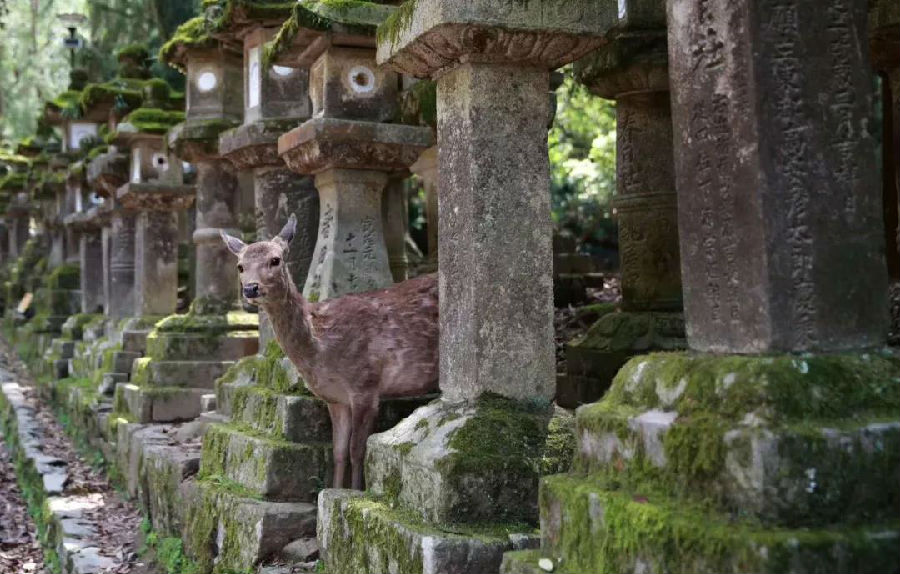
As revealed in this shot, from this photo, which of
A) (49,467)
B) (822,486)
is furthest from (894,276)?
(49,467)

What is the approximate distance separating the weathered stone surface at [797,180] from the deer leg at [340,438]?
111 inches

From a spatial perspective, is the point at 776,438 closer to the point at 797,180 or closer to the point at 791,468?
the point at 791,468

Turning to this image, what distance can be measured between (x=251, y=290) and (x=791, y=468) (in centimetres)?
312

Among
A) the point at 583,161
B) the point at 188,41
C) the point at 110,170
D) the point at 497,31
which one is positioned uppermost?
the point at 188,41

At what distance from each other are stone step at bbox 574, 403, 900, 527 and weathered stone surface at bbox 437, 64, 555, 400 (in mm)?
1519

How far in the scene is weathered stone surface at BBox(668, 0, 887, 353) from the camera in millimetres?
3061

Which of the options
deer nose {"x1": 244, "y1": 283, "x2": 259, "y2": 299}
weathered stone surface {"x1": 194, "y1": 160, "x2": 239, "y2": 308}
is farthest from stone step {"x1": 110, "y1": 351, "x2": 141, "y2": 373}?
deer nose {"x1": 244, "y1": 283, "x2": 259, "y2": 299}

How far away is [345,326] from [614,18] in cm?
216

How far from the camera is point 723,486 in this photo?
290cm

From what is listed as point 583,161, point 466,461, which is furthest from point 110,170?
point 466,461

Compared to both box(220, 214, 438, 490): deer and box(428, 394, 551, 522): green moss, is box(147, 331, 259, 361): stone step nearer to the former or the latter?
box(220, 214, 438, 490): deer

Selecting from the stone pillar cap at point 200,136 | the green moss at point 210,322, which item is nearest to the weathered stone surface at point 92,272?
the green moss at point 210,322

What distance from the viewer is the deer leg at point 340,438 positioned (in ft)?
18.3

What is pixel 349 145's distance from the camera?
248 inches
